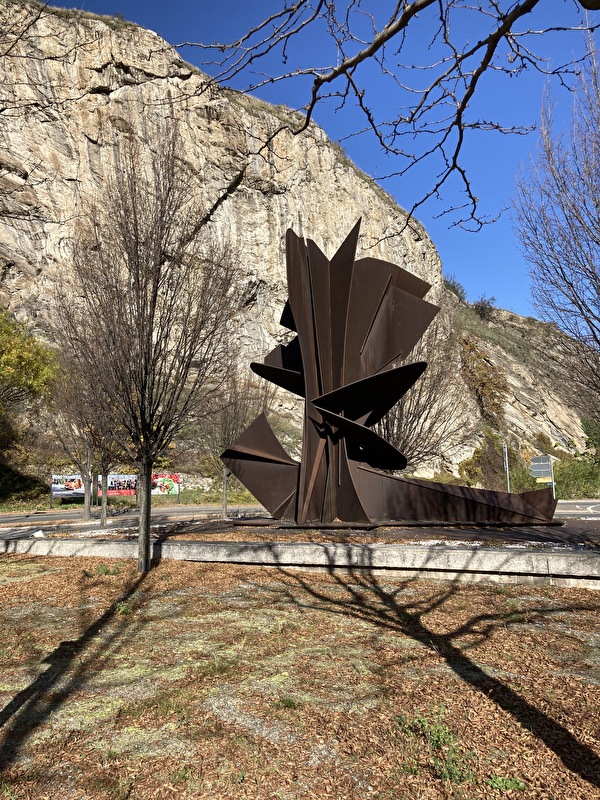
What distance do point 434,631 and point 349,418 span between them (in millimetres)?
5556

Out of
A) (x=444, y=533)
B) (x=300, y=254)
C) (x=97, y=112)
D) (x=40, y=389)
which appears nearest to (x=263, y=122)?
(x=97, y=112)

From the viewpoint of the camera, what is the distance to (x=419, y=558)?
6039 mm

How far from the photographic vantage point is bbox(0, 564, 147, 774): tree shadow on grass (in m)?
2.68

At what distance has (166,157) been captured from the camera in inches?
257

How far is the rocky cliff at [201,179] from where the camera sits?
33.3 meters

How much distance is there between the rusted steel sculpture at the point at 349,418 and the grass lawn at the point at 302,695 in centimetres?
379

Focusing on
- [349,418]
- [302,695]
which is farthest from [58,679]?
[349,418]

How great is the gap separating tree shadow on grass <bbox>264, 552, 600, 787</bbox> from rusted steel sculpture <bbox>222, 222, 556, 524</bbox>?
2.91m

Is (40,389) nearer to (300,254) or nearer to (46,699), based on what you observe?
(300,254)

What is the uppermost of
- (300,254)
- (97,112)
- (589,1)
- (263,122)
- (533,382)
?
(263,122)

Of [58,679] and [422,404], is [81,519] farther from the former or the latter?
[58,679]

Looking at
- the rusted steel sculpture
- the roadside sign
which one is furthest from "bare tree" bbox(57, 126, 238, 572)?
the roadside sign

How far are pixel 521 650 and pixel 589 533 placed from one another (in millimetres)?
6205

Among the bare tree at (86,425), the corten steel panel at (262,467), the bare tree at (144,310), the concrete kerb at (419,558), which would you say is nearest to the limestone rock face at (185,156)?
the bare tree at (86,425)
